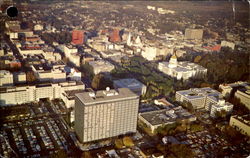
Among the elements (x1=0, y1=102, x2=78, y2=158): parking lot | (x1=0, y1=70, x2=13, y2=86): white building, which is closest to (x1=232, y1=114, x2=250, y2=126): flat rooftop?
(x1=0, y1=102, x2=78, y2=158): parking lot

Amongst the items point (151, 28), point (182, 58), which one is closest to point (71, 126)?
point (182, 58)

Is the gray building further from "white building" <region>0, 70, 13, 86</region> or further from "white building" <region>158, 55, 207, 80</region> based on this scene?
"white building" <region>158, 55, 207, 80</region>

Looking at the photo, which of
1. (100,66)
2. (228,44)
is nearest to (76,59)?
(100,66)

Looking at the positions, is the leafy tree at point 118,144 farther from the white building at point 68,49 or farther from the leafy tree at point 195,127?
the white building at point 68,49

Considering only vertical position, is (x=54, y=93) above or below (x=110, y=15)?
below

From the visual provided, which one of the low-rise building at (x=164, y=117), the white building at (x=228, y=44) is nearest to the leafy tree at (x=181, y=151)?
the low-rise building at (x=164, y=117)

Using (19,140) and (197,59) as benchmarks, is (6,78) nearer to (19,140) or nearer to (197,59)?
(19,140)

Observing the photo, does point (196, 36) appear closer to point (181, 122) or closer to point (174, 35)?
point (174, 35)
